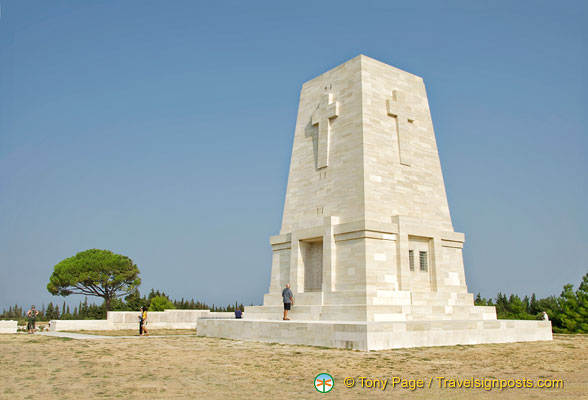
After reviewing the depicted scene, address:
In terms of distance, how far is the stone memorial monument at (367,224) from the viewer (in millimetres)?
16594

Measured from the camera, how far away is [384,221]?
18.0 m

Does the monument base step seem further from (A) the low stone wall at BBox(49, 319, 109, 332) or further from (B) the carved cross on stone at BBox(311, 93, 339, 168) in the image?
(A) the low stone wall at BBox(49, 319, 109, 332)

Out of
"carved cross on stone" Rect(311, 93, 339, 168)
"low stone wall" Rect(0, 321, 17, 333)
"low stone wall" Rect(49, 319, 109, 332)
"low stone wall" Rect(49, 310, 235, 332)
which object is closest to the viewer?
"carved cross on stone" Rect(311, 93, 339, 168)

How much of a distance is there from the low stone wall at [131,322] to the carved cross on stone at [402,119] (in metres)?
12.4

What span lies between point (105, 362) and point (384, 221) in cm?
1115

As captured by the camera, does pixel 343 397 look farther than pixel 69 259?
No

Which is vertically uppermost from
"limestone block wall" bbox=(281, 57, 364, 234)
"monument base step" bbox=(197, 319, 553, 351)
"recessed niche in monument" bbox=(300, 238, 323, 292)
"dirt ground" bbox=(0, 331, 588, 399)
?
"limestone block wall" bbox=(281, 57, 364, 234)

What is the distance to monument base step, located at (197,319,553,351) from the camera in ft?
39.2

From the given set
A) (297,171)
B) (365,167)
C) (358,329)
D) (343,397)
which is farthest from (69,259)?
(343,397)

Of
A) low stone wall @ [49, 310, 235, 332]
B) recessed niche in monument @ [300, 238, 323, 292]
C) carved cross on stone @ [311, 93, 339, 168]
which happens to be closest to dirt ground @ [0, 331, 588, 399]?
recessed niche in monument @ [300, 238, 323, 292]

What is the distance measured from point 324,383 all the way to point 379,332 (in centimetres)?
430

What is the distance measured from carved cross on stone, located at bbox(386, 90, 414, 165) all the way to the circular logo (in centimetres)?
→ 1297

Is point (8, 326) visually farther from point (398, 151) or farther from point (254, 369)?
point (398, 151)

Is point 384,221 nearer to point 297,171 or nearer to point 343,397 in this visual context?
point 297,171
